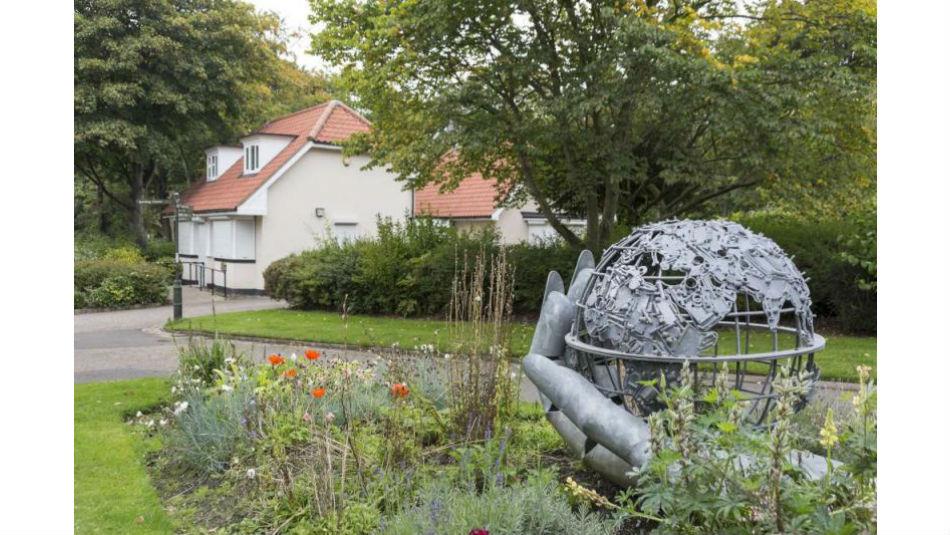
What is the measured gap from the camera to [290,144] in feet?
80.3

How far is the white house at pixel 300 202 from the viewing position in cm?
2323

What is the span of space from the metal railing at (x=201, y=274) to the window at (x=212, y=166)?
3.47 meters

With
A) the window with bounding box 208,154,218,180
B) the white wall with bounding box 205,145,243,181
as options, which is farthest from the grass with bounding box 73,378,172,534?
the window with bounding box 208,154,218,180

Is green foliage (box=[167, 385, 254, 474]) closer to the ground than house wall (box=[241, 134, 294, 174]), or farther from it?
closer to the ground

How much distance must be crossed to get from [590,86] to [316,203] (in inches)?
560

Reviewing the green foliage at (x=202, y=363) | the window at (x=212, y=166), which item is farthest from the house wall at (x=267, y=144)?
the green foliage at (x=202, y=363)

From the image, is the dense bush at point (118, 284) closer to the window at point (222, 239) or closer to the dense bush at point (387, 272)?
the window at point (222, 239)

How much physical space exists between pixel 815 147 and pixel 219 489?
11.8 metres

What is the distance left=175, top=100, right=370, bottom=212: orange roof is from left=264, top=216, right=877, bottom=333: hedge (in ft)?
17.1

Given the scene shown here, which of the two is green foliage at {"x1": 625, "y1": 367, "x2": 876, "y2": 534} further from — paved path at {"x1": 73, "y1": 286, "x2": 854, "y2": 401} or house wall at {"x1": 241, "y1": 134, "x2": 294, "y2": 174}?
house wall at {"x1": 241, "y1": 134, "x2": 294, "y2": 174}

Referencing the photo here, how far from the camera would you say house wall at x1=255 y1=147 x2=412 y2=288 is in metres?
23.2

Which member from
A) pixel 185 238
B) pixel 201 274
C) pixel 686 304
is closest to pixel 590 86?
pixel 686 304

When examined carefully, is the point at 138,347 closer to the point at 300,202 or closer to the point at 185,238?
the point at 300,202
